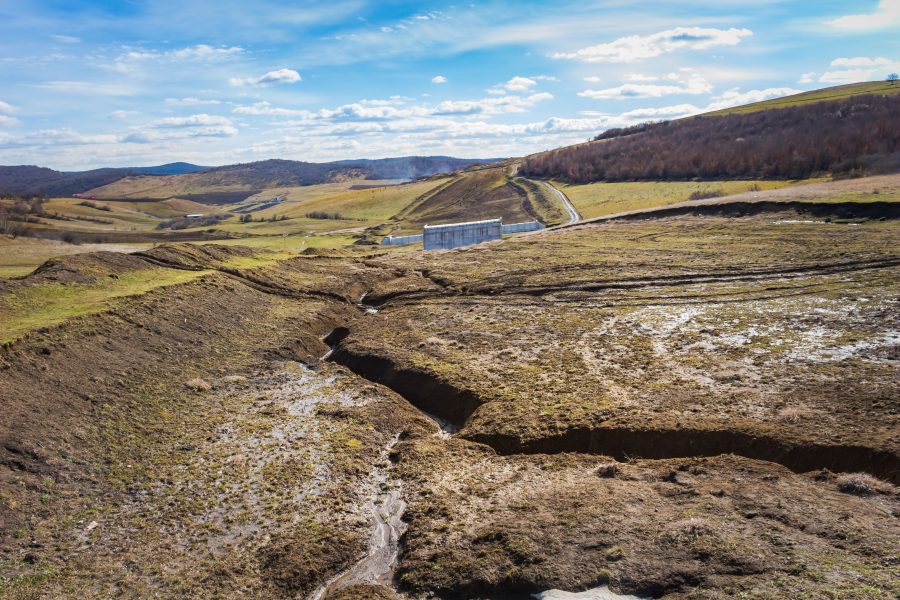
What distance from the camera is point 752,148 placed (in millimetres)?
97312

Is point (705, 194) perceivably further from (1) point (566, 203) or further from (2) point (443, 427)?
(2) point (443, 427)

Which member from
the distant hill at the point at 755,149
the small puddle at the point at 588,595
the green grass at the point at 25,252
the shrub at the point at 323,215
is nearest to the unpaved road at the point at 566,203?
the distant hill at the point at 755,149

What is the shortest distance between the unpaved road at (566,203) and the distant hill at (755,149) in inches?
245

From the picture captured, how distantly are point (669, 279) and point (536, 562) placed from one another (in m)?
26.8

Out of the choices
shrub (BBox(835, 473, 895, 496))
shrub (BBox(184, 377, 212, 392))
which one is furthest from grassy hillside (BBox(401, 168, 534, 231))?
shrub (BBox(835, 473, 895, 496))

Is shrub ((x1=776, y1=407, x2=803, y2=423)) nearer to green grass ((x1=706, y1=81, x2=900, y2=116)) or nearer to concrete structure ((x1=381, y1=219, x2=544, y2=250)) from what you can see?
concrete structure ((x1=381, y1=219, x2=544, y2=250))

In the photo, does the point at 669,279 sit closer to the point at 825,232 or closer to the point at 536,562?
the point at 825,232

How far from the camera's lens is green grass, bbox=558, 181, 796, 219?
7719 centimetres

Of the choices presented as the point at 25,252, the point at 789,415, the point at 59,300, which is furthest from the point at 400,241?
the point at 789,415

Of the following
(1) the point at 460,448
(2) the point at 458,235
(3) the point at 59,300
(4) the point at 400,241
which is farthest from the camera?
(4) the point at 400,241

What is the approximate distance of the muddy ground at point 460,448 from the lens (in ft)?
42.3

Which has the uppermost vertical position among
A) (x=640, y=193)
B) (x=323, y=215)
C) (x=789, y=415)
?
(x=640, y=193)

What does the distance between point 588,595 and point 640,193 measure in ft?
266

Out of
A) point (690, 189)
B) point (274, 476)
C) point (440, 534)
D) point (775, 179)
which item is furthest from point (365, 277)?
point (775, 179)
